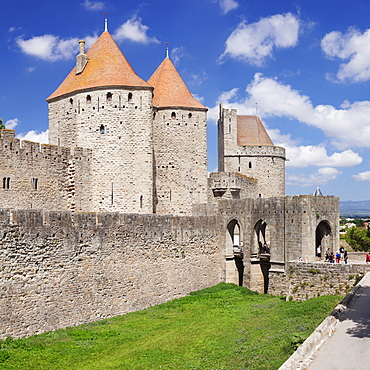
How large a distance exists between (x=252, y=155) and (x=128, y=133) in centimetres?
1727

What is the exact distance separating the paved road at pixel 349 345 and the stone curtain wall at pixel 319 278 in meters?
5.92

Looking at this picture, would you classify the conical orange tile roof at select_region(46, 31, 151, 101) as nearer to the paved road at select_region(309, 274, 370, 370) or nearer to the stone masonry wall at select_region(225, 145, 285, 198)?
the stone masonry wall at select_region(225, 145, 285, 198)

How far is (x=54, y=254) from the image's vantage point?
15.7 metres

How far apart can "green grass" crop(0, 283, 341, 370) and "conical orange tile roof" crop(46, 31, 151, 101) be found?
11.6 m

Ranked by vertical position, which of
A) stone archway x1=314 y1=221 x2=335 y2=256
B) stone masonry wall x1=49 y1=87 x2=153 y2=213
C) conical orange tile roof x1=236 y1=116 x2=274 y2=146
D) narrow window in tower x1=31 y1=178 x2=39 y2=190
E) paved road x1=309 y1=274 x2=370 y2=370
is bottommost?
paved road x1=309 y1=274 x2=370 y2=370

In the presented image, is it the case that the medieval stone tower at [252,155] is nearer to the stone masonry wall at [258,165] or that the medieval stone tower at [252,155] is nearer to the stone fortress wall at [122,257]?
the stone masonry wall at [258,165]

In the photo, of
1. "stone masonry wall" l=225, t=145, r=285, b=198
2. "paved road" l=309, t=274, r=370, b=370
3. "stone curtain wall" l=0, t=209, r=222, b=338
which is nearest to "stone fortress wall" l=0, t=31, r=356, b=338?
"stone curtain wall" l=0, t=209, r=222, b=338

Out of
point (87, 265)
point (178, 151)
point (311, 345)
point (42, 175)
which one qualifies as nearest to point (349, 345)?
point (311, 345)

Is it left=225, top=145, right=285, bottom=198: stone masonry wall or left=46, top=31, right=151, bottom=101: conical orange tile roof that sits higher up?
left=46, top=31, right=151, bottom=101: conical orange tile roof

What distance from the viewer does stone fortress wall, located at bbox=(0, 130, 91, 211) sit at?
20.8 meters

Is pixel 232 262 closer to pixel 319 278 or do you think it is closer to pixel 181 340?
pixel 319 278

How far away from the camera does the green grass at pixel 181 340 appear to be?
12.6 metres

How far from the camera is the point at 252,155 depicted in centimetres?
4009

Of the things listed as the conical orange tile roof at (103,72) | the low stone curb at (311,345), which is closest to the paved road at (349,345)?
the low stone curb at (311,345)
